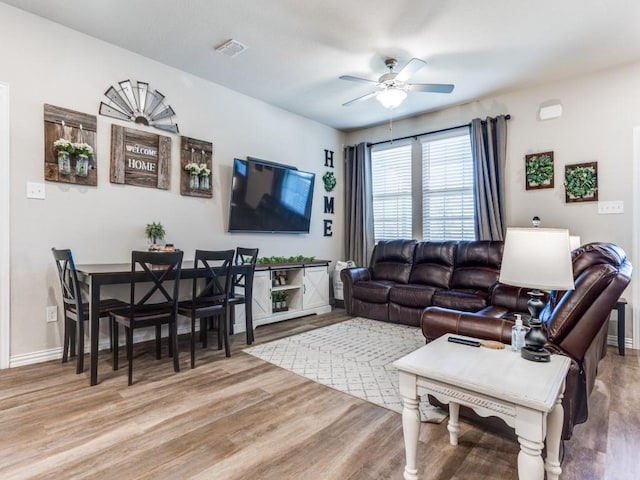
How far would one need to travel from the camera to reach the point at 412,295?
432 centimetres

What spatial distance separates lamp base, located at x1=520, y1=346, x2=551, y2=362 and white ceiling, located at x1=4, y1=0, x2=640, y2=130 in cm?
259

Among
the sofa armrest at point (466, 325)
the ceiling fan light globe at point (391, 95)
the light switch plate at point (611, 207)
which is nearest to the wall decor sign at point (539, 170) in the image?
the light switch plate at point (611, 207)

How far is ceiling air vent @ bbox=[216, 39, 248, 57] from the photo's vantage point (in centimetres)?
334

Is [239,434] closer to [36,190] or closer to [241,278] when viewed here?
[241,278]

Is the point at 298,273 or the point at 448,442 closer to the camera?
the point at 448,442

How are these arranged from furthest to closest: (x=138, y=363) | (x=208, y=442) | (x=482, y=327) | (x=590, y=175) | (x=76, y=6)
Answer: (x=590, y=175) → (x=138, y=363) → (x=76, y=6) → (x=482, y=327) → (x=208, y=442)

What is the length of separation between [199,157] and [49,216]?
62.1 inches

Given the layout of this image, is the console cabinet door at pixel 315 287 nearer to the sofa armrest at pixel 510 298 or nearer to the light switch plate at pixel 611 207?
the sofa armrest at pixel 510 298

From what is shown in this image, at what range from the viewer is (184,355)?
127 inches

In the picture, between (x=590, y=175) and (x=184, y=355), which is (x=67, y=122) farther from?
(x=590, y=175)

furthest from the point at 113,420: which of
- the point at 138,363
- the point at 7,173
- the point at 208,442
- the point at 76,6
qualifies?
the point at 76,6

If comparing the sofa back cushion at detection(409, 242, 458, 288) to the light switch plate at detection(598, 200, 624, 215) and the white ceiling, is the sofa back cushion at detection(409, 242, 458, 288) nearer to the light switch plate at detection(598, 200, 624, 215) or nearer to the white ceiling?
the light switch plate at detection(598, 200, 624, 215)

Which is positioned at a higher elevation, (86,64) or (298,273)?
(86,64)

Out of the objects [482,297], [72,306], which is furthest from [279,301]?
[482,297]
